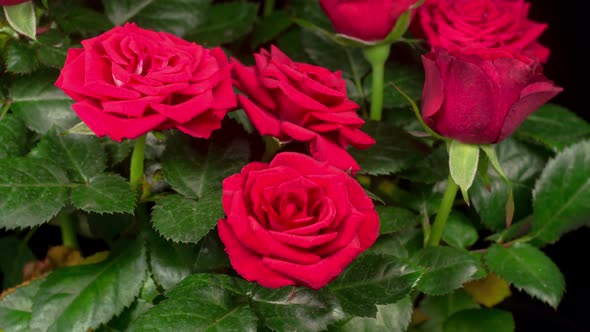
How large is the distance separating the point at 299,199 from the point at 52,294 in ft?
0.93

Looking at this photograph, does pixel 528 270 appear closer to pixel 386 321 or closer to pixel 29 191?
pixel 386 321

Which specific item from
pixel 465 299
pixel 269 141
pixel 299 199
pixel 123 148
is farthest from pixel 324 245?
pixel 465 299

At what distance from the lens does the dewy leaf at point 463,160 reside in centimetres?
66

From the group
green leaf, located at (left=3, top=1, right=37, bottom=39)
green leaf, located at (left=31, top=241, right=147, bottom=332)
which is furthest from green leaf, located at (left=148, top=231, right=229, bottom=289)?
green leaf, located at (left=3, top=1, right=37, bottom=39)

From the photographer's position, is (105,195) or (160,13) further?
(160,13)

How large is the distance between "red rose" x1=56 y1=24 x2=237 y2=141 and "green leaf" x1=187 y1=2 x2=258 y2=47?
0.28m

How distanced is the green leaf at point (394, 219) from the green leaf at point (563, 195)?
145 mm

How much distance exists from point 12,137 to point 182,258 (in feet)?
0.66

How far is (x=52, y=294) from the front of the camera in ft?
2.28

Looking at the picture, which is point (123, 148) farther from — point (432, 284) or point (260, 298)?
point (432, 284)

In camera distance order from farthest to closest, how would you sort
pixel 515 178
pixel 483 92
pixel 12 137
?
pixel 515 178 → pixel 12 137 → pixel 483 92

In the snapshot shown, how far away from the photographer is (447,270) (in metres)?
0.72

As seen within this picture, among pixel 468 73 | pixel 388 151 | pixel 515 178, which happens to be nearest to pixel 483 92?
pixel 468 73

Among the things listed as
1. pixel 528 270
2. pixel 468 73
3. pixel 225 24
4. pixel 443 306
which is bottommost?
pixel 443 306
